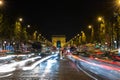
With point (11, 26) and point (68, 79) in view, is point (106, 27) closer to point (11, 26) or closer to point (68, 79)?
point (11, 26)

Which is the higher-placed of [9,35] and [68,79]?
[9,35]

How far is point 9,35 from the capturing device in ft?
320

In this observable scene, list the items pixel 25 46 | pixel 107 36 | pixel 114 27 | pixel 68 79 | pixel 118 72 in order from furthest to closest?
pixel 25 46, pixel 107 36, pixel 114 27, pixel 118 72, pixel 68 79

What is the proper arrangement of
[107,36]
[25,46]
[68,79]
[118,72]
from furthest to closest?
[25,46]
[107,36]
[118,72]
[68,79]

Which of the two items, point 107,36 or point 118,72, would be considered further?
point 107,36

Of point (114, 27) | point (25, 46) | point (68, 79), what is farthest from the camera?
point (25, 46)

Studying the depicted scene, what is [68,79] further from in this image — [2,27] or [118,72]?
[2,27]

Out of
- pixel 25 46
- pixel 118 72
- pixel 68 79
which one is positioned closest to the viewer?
pixel 68 79

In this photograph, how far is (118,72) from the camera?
27.4 meters

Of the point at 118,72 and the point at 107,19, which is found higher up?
the point at 107,19

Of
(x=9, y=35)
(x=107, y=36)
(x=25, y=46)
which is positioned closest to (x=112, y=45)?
(x=107, y=36)

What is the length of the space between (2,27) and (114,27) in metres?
26.1

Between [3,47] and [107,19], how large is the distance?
93.2ft

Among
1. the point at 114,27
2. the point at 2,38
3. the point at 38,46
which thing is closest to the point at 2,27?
the point at 2,38
